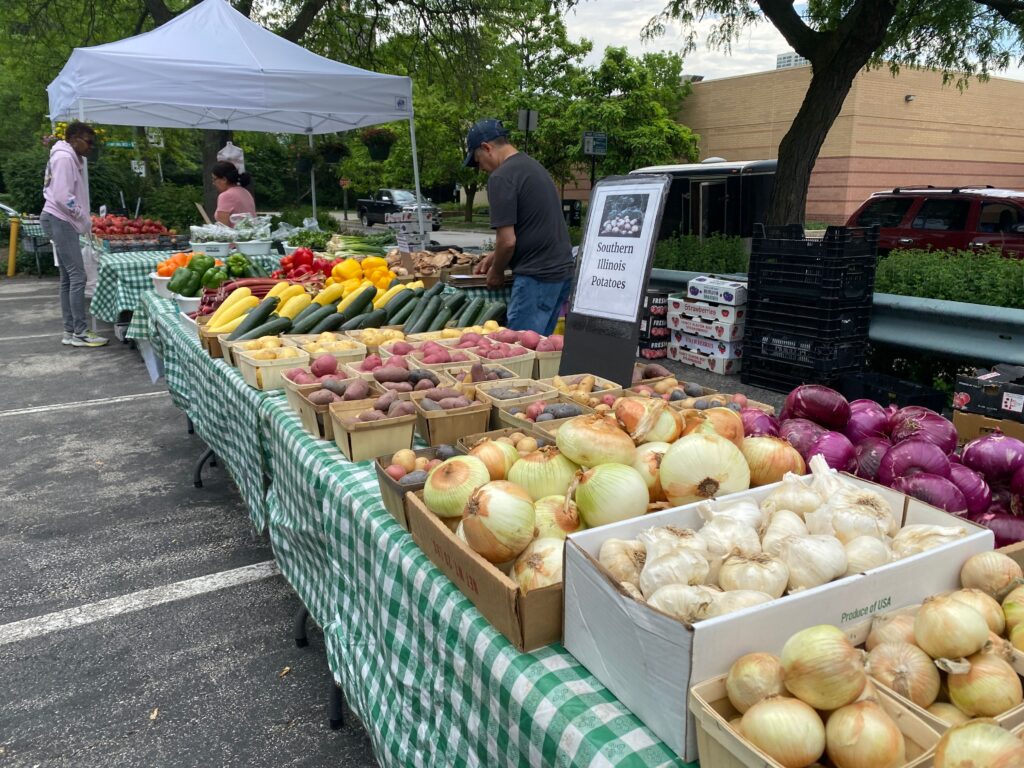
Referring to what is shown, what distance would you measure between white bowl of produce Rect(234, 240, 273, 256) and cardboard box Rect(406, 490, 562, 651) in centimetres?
673

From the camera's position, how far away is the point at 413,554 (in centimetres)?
173

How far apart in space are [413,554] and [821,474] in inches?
38.2

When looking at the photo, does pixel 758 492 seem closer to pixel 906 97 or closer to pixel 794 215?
pixel 794 215

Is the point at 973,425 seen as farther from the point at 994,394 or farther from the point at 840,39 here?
the point at 840,39

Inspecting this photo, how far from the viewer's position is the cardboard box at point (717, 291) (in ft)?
22.9

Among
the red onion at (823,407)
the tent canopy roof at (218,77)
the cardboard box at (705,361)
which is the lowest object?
the cardboard box at (705,361)

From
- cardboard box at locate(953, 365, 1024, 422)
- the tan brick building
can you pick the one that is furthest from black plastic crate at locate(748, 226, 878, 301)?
the tan brick building

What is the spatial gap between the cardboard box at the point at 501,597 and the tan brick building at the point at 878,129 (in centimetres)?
2424

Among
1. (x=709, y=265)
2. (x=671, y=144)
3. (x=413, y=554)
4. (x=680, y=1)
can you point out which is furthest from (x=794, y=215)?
(x=671, y=144)

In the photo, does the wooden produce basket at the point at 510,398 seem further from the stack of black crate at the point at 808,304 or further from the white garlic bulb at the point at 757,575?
the stack of black crate at the point at 808,304

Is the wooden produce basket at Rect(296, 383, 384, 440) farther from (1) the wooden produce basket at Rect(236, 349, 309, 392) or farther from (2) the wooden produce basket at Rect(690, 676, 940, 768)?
(2) the wooden produce basket at Rect(690, 676, 940, 768)

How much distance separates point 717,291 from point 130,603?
18.9 feet

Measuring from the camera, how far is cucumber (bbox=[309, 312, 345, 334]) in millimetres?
4043

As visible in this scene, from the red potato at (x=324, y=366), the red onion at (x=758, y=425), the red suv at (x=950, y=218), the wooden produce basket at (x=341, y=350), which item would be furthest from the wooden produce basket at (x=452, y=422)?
the red suv at (x=950, y=218)
